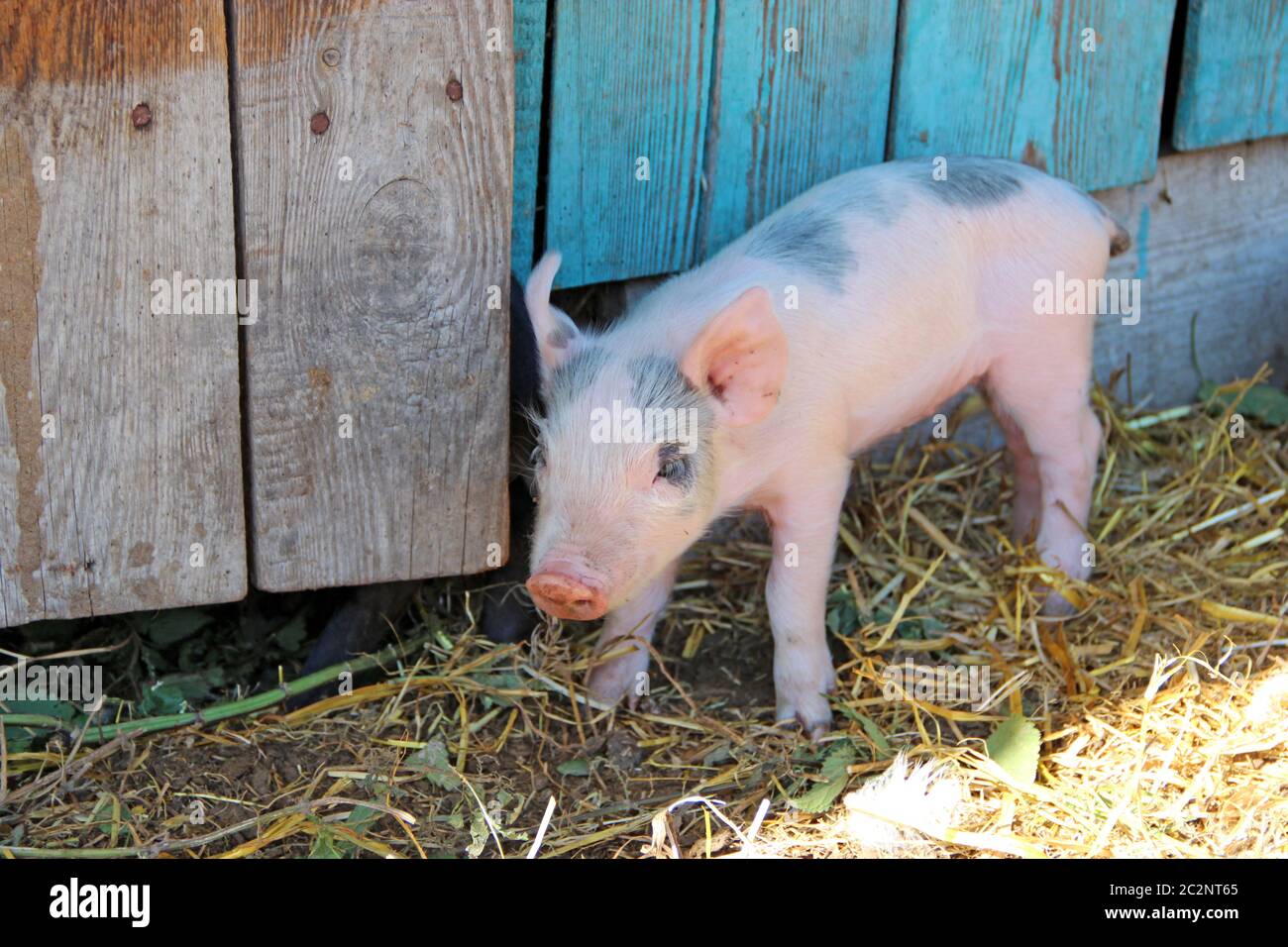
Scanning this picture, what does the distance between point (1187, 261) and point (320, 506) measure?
282cm

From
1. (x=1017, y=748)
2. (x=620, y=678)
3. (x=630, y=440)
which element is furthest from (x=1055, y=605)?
(x=630, y=440)

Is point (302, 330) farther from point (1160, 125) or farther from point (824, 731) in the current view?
point (1160, 125)

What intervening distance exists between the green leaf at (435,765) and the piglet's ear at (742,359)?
3.03ft

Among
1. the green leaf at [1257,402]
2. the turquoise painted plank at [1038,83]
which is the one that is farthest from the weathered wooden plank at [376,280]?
the green leaf at [1257,402]

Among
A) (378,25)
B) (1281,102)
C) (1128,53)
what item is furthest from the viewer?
(1281,102)

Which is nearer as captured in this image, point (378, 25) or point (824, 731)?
point (378, 25)

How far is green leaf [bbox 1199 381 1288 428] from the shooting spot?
456cm

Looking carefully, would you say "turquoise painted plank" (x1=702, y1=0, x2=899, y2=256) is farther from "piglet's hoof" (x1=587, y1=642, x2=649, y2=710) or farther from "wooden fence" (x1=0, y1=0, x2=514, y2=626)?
"piglet's hoof" (x1=587, y1=642, x2=649, y2=710)

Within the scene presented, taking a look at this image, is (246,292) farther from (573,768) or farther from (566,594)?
(573,768)

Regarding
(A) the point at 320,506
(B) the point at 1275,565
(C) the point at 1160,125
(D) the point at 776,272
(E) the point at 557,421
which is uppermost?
(C) the point at 1160,125

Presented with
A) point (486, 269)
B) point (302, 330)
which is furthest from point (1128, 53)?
point (302, 330)

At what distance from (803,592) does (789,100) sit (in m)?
1.25

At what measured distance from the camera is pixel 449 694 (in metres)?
3.42

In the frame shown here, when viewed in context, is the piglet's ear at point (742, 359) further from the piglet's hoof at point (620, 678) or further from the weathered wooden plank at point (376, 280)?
the piglet's hoof at point (620, 678)
